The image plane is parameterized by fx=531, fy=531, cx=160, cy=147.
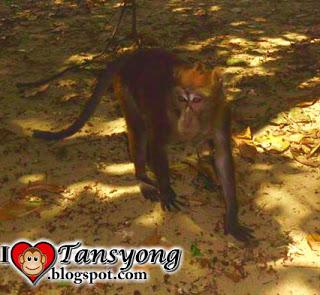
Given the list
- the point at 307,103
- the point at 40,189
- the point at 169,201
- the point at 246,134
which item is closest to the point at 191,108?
the point at 169,201

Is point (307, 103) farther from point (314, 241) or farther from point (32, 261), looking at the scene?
point (32, 261)

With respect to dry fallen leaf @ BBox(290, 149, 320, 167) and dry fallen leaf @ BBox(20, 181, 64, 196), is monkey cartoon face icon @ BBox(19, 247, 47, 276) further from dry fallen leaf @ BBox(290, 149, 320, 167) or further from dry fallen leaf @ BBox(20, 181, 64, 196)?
dry fallen leaf @ BBox(290, 149, 320, 167)

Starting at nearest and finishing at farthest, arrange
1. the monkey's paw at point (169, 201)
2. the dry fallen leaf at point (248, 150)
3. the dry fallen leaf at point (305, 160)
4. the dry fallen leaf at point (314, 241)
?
the dry fallen leaf at point (314, 241) → the monkey's paw at point (169, 201) → the dry fallen leaf at point (305, 160) → the dry fallen leaf at point (248, 150)

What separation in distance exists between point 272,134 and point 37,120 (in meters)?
2.55

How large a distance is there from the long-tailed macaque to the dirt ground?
23 centimetres

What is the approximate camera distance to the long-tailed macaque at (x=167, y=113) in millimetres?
4113

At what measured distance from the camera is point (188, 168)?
5086mm

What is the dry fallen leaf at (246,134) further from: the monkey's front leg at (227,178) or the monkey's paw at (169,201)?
the monkey's paw at (169,201)

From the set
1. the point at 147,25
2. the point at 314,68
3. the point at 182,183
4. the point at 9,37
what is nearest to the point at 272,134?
the point at 182,183

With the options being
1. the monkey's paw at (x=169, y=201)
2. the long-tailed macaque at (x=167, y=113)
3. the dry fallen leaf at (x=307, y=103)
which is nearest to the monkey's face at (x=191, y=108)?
the long-tailed macaque at (x=167, y=113)

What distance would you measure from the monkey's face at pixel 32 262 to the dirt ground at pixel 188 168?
0.10 meters

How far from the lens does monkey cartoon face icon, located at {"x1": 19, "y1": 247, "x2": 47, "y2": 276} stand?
13.3 ft

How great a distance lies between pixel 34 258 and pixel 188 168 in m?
1.68

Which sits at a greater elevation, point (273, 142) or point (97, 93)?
point (97, 93)
